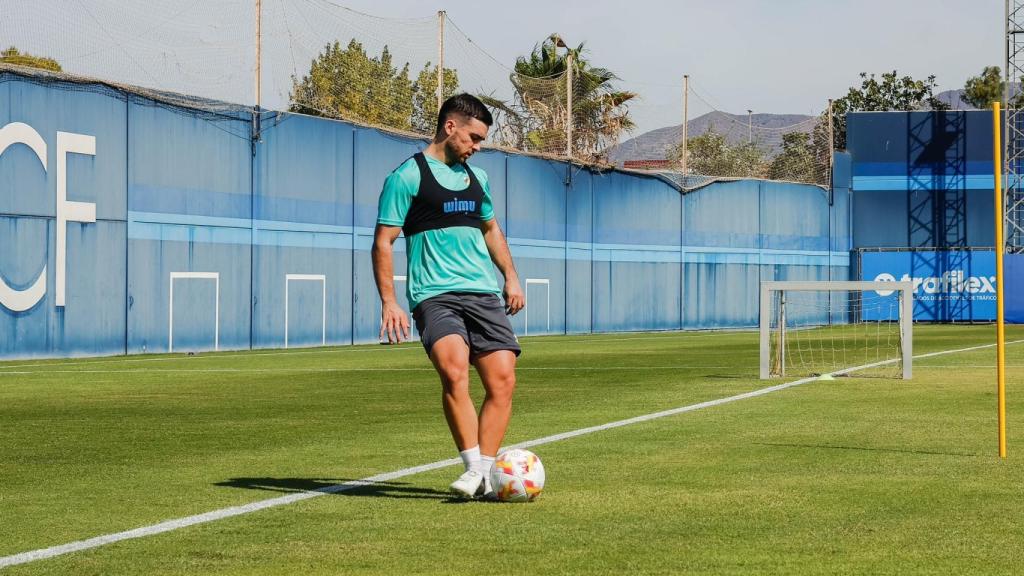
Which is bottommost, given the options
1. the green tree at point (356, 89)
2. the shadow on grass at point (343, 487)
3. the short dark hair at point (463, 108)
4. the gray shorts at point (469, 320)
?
the shadow on grass at point (343, 487)

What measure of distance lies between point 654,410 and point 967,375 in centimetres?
783

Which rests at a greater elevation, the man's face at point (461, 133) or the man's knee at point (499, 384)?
the man's face at point (461, 133)

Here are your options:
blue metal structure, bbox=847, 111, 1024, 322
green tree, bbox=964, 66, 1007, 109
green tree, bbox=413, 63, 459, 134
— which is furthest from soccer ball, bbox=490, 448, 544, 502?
green tree, bbox=964, 66, 1007, 109

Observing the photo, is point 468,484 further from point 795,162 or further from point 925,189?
point 795,162

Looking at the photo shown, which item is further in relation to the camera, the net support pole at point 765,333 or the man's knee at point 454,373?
the net support pole at point 765,333

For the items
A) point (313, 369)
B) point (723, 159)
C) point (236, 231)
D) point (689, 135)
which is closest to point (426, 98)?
point (236, 231)

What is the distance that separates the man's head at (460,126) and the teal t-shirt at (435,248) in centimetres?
13

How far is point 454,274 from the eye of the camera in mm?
8016

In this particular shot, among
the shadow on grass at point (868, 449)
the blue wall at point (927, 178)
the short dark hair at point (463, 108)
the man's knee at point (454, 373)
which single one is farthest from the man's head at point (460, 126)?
the blue wall at point (927, 178)

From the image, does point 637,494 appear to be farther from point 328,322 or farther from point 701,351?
point 328,322

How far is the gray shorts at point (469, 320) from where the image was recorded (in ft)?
26.0

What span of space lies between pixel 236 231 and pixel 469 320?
27.0 meters

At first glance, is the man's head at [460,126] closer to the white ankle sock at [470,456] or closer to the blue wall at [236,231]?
the white ankle sock at [470,456]

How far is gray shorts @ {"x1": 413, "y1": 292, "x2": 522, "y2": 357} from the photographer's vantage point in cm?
792
